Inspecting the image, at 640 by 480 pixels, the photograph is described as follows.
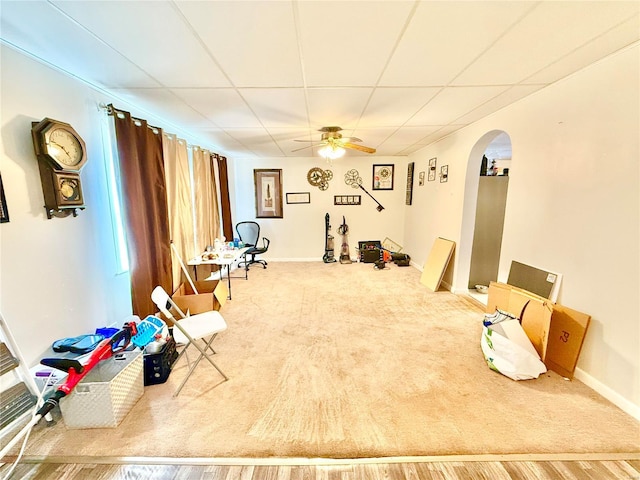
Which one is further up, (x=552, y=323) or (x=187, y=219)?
(x=187, y=219)

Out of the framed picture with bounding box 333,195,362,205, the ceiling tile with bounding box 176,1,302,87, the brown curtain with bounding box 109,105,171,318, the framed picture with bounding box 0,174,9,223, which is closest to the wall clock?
the framed picture with bounding box 0,174,9,223

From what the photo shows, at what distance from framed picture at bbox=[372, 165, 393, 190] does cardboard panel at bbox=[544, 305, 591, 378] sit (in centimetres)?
399

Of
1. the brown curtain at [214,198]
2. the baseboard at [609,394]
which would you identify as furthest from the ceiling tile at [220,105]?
the baseboard at [609,394]

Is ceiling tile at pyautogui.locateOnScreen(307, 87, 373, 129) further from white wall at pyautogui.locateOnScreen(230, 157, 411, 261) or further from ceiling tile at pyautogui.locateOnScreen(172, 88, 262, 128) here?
white wall at pyautogui.locateOnScreen(230, 157, 411, 261)

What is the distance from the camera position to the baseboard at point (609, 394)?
1.61 m

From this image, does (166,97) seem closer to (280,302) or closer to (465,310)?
(280,302)

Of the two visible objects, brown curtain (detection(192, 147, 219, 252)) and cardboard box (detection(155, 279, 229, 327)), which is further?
brown curtain (detection(192, 147, 219, 252))

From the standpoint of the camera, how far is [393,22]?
52.0 inches

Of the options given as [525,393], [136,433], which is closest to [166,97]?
[136,433]

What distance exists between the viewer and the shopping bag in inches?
75.8

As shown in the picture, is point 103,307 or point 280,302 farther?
point 280,302

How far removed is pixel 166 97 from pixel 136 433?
2604 mm

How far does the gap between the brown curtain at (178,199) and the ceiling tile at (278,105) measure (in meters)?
1.23

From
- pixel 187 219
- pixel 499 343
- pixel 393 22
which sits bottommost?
pixel 499 343
